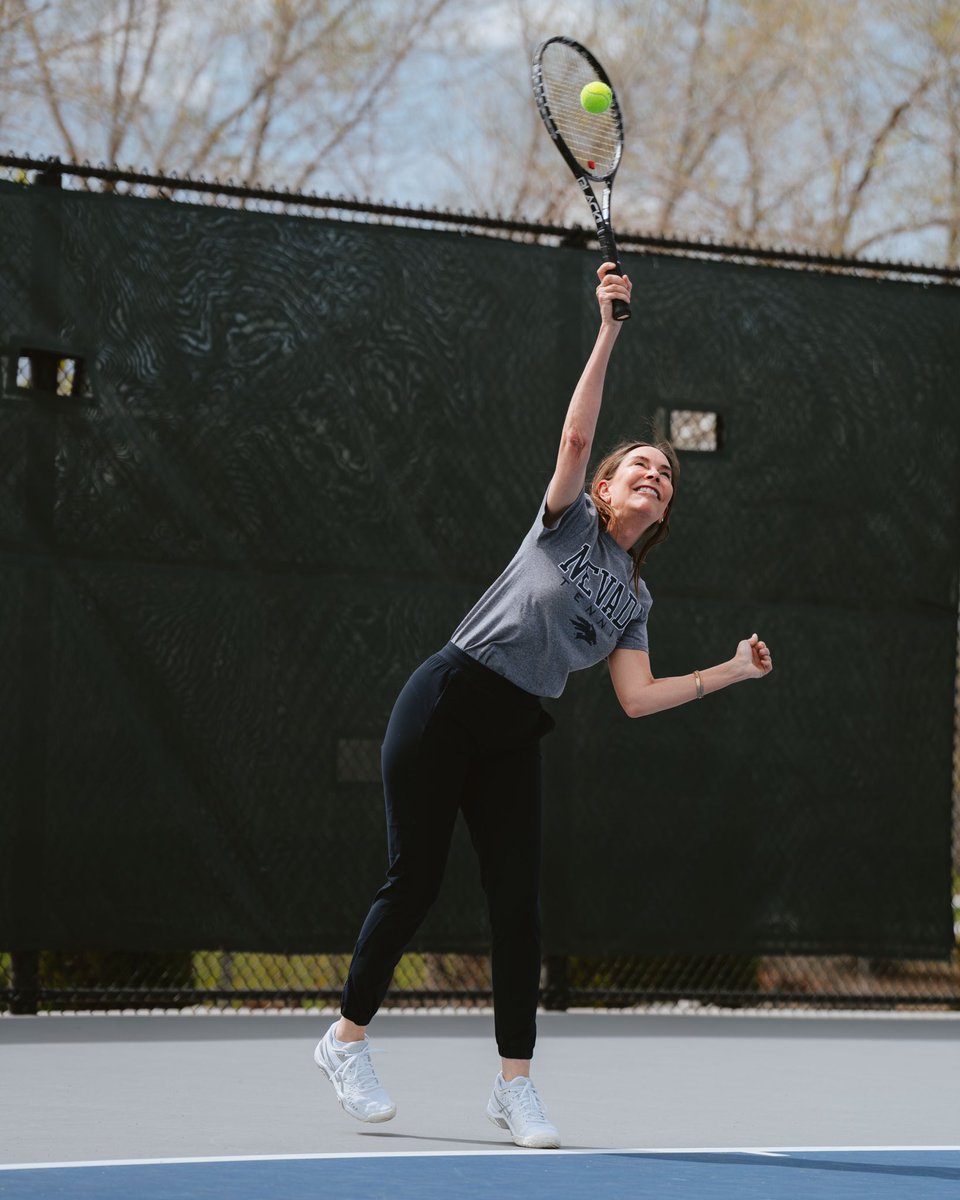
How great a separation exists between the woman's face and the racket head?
1.00 metres

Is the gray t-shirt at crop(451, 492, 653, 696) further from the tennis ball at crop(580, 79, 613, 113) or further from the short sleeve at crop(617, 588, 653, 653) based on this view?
the tennis ball at crop(580, 79, 613, 113)

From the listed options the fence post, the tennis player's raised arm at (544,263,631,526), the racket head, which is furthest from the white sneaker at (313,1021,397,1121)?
the racket head

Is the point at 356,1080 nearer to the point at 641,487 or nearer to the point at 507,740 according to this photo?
the point at 507,740

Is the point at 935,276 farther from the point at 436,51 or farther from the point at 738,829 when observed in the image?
the point at 436,51

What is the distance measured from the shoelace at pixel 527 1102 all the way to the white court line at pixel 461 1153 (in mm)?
71

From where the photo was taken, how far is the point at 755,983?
6.49 metres

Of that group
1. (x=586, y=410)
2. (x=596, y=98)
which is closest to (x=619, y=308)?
(x=586, y=410)

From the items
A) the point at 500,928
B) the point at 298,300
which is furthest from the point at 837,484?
the point at 500,928

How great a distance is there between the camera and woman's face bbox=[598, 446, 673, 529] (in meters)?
3.93

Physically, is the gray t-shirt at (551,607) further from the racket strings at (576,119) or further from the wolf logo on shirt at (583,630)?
the racket strings at (576,119)

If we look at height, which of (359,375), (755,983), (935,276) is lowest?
(755,983)

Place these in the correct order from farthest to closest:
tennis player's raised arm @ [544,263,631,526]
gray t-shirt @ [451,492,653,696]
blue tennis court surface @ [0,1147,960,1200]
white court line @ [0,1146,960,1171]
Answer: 1. gray t-shirt @ [451,492,653,696]
2. tennis player's raised arm @ [544,263,631,526]
3. white court line @ [0,1146,960,1171]
4. blue tennis court surface @ [0,1147,960,1200]

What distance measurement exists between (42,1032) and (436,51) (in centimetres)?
973

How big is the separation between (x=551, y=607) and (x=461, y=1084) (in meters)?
1.56
